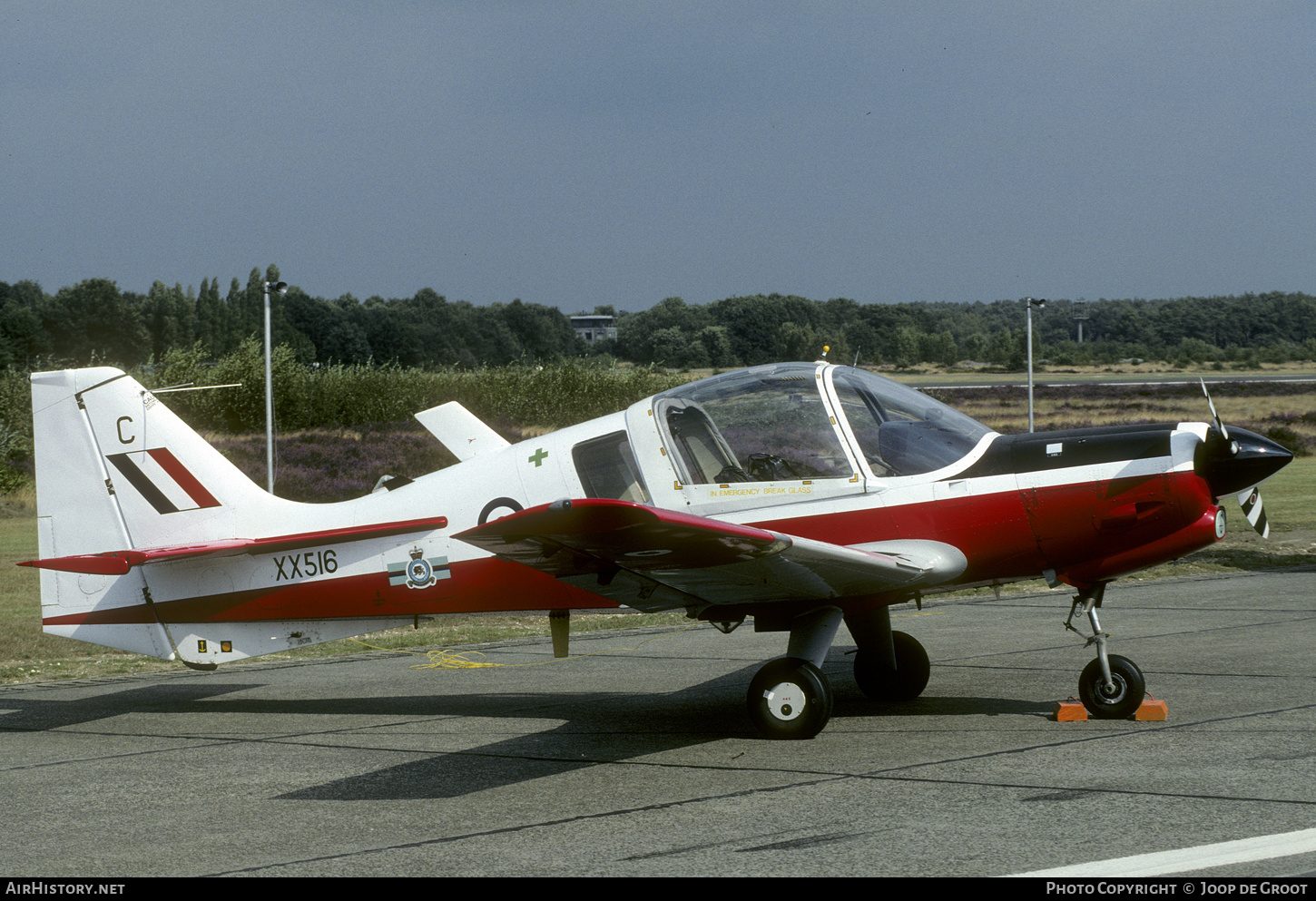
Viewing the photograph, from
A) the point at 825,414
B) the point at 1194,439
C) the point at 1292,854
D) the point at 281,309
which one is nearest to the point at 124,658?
the point at 825,414

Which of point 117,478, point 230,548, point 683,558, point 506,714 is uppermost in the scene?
point 117,478

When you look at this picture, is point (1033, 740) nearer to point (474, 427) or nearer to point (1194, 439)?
point (1194, 439)

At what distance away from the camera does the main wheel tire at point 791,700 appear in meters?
7.30

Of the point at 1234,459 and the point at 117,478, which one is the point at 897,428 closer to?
the point at 1234,459

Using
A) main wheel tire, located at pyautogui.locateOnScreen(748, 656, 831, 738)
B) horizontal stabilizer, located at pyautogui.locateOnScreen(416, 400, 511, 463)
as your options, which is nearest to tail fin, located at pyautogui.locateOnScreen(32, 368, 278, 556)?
horizontal stabilizer, located at pyautogui.locateOnScreen(416, 400, 511, 463)

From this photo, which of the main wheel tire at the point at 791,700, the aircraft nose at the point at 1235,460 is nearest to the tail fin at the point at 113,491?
the main wheel tire at the point at 791,700

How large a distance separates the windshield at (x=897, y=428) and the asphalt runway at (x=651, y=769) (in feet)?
5.50

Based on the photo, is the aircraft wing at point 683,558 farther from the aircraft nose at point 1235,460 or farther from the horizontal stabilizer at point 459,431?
the horizontal stabilizer at point 459,431

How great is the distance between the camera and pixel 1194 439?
23.7 ft

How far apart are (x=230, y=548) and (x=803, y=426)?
4.20 m

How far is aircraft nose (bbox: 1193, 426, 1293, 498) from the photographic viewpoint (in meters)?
6.98

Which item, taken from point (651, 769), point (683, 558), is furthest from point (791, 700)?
point (683, 558)

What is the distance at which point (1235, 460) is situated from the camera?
7.03 metres

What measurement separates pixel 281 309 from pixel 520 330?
14712 mm
